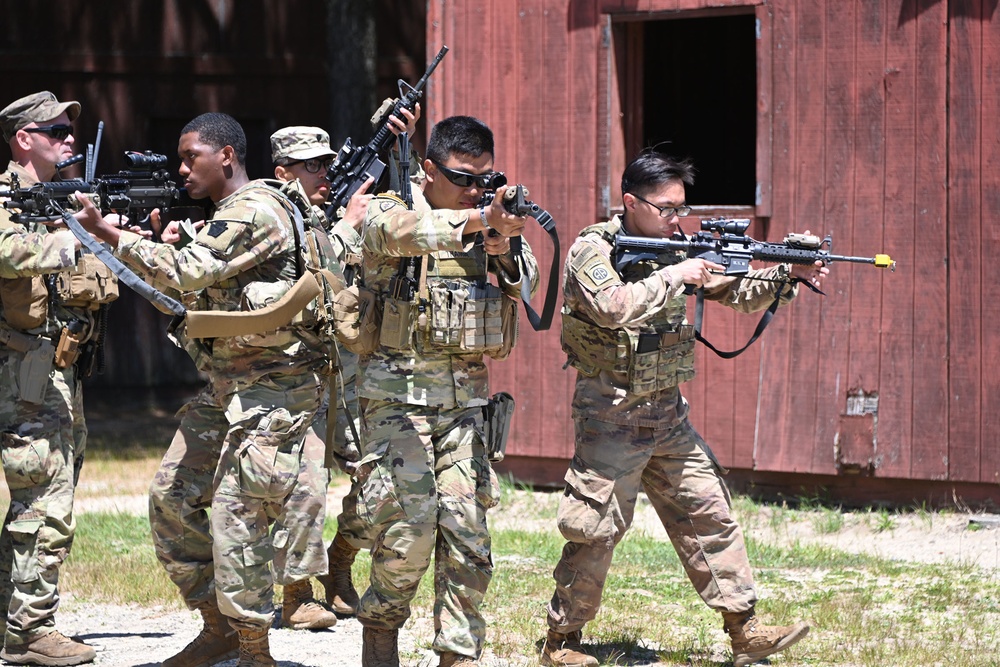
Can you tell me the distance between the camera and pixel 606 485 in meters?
5.42

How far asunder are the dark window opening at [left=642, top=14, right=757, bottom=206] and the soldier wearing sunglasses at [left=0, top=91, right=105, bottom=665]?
6.51 m

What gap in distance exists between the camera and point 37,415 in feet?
19.2

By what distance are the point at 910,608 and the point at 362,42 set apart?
876 centimetres

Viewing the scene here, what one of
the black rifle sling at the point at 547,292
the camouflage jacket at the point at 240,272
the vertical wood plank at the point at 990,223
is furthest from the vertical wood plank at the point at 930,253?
the camouflage jacket at the point at 240,272

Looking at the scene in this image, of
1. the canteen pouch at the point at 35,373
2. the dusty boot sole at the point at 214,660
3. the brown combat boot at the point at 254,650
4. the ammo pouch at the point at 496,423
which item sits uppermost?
the canteen pouch at the point at 35,373

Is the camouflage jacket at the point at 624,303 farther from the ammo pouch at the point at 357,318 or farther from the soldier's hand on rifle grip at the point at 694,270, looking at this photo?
the ammo pouch at the point at 357,318

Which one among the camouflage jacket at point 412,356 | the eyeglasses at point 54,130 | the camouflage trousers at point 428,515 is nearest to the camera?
the camouflage jacket at point 412,356

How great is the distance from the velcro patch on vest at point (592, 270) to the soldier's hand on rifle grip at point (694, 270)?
0.79 feet

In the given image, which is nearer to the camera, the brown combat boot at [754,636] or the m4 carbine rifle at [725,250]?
the brown combat boot at [754,636]

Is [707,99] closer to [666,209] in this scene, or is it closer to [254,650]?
[666,209]

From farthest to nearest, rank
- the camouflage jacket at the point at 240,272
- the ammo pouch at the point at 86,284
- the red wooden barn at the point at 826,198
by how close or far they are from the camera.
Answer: the red wooden barn at the point at 826,198 → the ammo pouch at the point at 86,284 → the camouflage jacket at the point at 240,272

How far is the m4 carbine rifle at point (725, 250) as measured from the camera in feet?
17.9

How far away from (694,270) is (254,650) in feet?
7.64

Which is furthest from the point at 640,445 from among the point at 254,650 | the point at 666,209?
the point at 254,650
